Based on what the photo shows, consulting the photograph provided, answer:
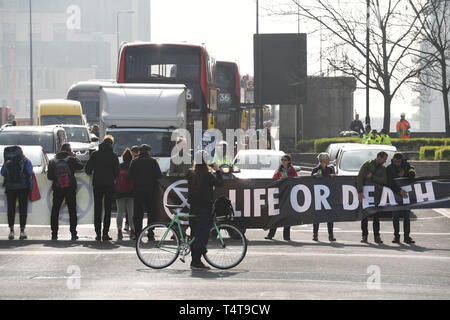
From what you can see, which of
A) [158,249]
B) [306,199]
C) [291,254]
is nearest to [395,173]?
[306,199]

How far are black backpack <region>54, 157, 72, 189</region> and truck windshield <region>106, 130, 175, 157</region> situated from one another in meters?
5.95

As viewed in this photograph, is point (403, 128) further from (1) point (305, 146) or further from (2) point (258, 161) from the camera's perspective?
(2) point (258, 161)

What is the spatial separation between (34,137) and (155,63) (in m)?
3.96

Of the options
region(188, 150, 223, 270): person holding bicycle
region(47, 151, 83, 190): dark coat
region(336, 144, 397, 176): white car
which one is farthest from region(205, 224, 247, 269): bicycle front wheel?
region(336, 144, 397, 176): white car

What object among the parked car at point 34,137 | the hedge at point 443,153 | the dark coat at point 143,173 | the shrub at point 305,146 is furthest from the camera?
the shrub at point 305,146

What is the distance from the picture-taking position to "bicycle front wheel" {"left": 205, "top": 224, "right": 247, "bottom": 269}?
1307 centimetres

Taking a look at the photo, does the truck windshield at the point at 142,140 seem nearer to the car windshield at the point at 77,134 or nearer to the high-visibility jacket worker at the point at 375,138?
the high-visibility jacket worker at the point at 375,138

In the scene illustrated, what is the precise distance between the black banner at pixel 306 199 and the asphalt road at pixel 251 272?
1.53ft

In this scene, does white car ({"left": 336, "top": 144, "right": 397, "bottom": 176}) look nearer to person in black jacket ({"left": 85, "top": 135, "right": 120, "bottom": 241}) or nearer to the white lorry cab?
the white lorry cab

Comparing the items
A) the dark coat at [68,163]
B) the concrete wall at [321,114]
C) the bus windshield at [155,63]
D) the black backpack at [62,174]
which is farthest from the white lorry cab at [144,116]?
the concrete wall at [321,114]

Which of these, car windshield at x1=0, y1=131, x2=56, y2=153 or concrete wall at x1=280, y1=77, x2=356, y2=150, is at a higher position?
concrete wall at x1=280, y1=77, x2=356, y2=150

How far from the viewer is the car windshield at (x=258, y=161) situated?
23.5 metres

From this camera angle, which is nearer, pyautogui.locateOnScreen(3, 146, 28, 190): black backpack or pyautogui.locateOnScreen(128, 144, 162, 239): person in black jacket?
pyautogui.locateOnScreen(128, 144, 162, 239): person in black jacket
